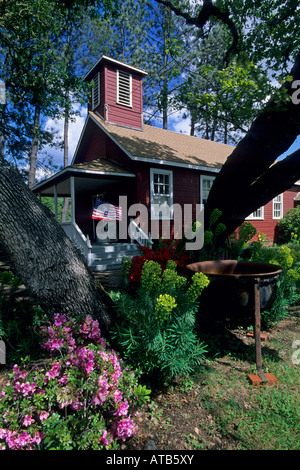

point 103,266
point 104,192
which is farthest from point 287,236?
point 103,266

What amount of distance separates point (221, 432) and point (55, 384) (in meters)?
1.28

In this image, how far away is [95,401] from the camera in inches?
67.9

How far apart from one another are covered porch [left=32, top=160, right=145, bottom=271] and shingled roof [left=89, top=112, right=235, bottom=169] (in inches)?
41.3

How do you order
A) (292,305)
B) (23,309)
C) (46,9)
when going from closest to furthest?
(23,309)
(292,305)
(46,9)

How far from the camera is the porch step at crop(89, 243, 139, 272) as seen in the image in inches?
323

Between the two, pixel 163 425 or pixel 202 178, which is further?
pixel 202 178

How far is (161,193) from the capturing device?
1105 centimetres

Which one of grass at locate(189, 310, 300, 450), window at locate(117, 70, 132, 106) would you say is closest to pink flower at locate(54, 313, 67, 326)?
grass at locate(189, 310, 300, 450)

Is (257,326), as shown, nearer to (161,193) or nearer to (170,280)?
(170,280)

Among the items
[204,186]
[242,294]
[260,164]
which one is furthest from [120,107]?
[242,294]

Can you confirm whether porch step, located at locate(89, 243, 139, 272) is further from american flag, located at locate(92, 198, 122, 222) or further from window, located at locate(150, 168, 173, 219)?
window, located at locate(150, 168, 173, 219)

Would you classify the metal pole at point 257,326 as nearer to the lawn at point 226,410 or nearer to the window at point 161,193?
the lawn at point 226,410

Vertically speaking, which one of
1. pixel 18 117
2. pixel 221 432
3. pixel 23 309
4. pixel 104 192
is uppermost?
pixel 18 117
